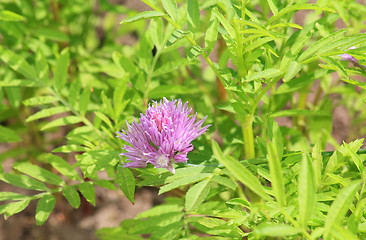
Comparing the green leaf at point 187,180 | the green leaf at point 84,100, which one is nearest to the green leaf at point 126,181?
the green leaf at point 187,180

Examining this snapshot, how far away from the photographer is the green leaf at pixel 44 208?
3.54 ft

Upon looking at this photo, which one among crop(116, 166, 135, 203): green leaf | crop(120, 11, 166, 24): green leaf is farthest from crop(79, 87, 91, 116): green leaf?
crop(120, 11, 166, 24): green leaf

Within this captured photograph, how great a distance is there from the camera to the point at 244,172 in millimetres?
717

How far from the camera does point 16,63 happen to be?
4.40ft

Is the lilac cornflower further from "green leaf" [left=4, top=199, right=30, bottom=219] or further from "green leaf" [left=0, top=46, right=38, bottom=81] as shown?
"green leaf" [left=0, top=46, right=38, bottom=81]

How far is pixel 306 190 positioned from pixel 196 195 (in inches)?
9.9

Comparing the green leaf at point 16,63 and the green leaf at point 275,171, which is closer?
the green leaf at point 275,171

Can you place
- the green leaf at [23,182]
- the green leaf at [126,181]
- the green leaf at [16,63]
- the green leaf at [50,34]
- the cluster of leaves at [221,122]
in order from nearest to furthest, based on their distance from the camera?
1. the cluster of leaves at [221,122]
2. the green leaf at [126,181]
3. the green leaf at [23,182]
4. the green leaf at [16,63]
5. the green leaf at [50,34]

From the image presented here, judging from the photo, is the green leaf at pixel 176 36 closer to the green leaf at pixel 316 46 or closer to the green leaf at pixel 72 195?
the green leaf at pixel 316 46

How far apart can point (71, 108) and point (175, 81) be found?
1.73ft

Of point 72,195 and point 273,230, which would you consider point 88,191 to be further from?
point 273,230

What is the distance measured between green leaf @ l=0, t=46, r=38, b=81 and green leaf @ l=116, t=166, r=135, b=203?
561 millimetres

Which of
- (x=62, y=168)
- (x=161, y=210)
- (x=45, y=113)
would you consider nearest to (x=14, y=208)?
(x=62, y=168)

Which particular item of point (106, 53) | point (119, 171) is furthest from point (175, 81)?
point (119, 171)
